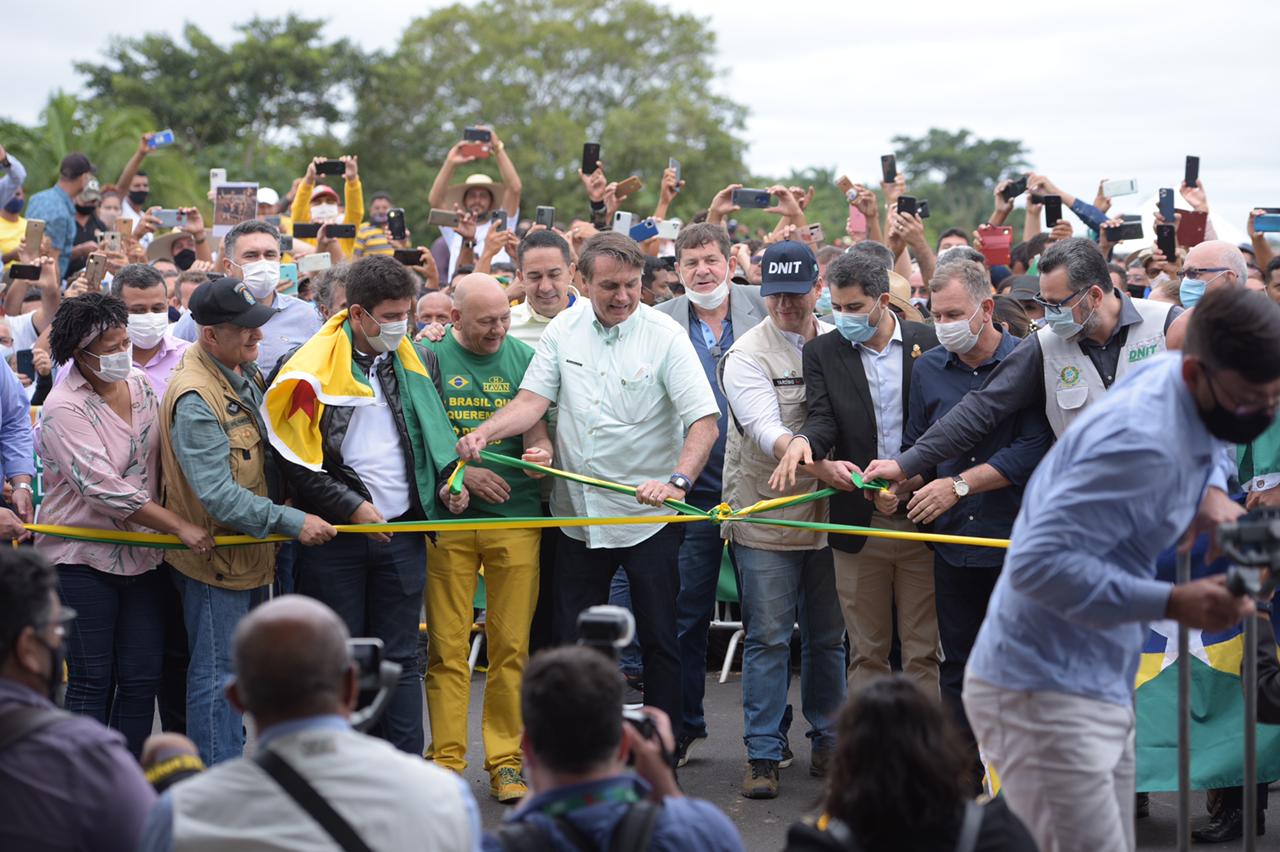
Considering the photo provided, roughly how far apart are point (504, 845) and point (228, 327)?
3737 millimetres

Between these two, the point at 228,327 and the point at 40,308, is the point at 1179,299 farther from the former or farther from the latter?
the point at 40,308

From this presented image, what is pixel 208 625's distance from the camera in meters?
6.18

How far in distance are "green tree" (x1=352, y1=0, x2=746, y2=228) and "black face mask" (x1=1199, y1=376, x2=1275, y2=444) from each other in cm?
3376

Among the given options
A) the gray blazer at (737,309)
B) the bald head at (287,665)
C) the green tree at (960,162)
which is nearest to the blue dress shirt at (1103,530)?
the bald head at (287,665)

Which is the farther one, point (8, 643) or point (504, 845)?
point (8, 643)

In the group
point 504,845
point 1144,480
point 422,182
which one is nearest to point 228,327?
point 504,845

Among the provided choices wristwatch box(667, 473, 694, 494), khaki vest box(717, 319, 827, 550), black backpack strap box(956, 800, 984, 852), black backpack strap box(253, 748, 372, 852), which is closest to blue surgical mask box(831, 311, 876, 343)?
khaki vest box(717, 319, 827, 550)

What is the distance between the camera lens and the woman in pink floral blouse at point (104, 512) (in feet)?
20.1

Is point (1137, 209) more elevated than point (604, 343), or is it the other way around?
point (1137, 209)

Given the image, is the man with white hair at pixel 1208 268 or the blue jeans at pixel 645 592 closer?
the blue jeans at pixel 645 592

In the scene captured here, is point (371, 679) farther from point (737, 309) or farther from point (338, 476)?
point (737, 309)

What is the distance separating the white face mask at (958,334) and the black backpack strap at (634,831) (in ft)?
A: 12.9

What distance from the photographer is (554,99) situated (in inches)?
1845

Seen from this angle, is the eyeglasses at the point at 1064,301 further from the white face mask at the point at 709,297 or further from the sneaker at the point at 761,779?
the sneaker at the point at 761,779
